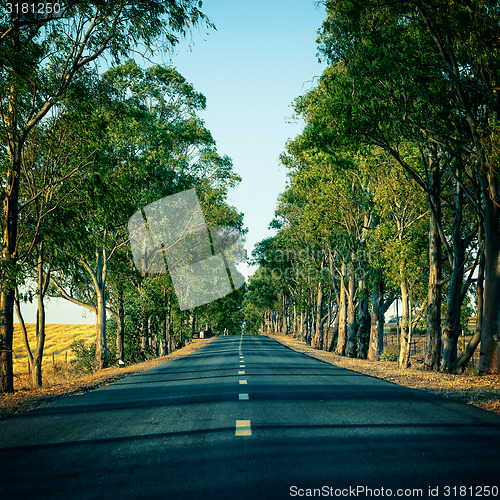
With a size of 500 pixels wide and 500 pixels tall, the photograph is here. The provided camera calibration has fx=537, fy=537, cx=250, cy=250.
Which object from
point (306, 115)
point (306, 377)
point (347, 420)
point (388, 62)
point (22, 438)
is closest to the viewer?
point (22, 438)

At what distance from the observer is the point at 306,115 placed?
32875 mm

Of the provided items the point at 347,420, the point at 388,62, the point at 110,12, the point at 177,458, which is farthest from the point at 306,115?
the point at 177,458

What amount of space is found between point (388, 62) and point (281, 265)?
43.8m

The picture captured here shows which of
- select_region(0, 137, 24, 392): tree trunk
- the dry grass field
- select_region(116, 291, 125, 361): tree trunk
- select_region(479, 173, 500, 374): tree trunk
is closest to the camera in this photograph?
select_region(0, 137, 24, 392): tree trunk

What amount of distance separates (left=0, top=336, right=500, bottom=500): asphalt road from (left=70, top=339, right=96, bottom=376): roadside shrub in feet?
84.0

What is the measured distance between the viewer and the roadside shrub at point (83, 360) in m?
37.4

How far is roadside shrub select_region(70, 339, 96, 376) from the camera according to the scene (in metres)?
37.4

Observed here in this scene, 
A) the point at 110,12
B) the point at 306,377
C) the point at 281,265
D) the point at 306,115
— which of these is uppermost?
the point at 306,115

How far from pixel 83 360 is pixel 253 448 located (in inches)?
1502

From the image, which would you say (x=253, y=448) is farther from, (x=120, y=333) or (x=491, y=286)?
(x=120, y=333)

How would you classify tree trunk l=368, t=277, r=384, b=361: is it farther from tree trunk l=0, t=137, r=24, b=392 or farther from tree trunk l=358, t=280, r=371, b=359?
tree trunk l=0, t=137, r=24, b=392

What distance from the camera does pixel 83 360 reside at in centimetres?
4144

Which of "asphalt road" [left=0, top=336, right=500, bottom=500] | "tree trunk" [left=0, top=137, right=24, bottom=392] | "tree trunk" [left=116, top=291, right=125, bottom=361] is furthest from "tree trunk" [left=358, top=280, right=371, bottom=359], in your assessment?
"asphalt road" [left=0, top=336, right=500, bottom=500]

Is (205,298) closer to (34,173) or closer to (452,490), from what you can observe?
(34,173)
